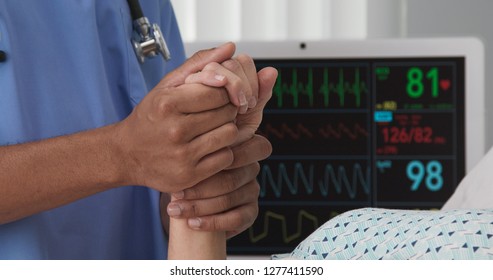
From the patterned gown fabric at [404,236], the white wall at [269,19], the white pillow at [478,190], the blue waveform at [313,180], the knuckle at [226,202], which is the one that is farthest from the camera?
the white wall at [269,19]

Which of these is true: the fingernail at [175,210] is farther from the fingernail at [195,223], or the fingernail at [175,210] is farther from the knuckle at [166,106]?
the knuckle at [166,106]

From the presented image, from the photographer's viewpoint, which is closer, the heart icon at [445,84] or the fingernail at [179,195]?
the fingernail at [179,195]

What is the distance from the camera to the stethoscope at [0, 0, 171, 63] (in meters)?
1.30

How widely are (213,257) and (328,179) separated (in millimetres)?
833

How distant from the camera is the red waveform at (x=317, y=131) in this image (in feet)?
6.24

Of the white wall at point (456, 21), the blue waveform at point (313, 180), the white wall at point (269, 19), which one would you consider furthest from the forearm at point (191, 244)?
the white wall at point (456, 21)

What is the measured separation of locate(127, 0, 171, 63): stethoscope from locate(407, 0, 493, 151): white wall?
176 centimetres

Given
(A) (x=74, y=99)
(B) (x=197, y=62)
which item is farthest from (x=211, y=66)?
(A) (x=74, y=99)

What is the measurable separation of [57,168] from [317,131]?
96cm

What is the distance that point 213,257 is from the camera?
3.60 feet

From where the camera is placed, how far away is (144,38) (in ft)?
4.31

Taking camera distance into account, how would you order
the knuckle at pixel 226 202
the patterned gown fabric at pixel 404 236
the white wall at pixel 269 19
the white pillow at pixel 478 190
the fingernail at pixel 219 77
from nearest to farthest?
1. the patterned gown fabric at pixel 404 236
2. the fingernail at pixel 219 77
3. the knuckle at pixel 226 202
4. the white pillow at pixel 478 190
5. the white wall at pixel 269 19
